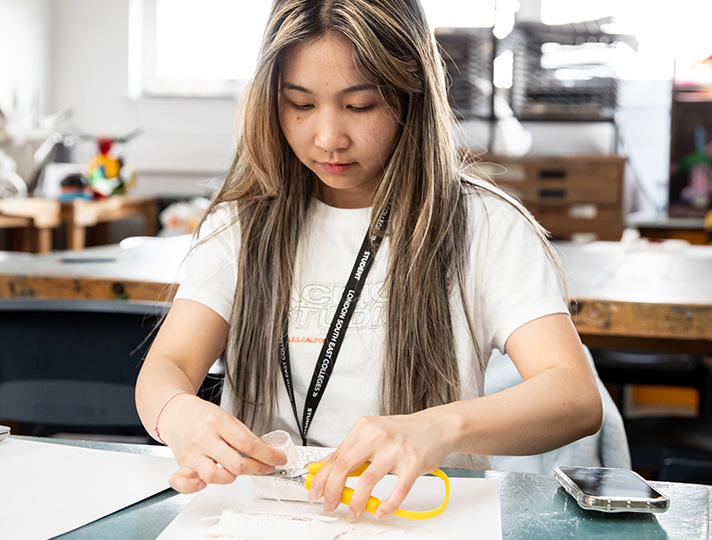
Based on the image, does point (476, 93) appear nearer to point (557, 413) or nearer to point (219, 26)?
point (219, 26)

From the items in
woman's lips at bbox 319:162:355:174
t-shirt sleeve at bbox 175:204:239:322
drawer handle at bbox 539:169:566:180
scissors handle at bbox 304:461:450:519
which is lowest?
scissors handle at bbox 304:461:450:519

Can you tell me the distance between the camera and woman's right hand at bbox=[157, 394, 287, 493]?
700mm

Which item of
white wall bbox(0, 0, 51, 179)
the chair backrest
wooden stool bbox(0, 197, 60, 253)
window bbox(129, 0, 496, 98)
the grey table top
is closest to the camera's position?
the grey table top

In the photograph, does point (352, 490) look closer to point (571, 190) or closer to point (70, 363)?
point (70, 363)

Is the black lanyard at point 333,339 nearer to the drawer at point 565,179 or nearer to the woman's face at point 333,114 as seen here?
the woman's face at point 333,114

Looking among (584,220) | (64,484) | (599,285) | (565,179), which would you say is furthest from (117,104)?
(64,484)

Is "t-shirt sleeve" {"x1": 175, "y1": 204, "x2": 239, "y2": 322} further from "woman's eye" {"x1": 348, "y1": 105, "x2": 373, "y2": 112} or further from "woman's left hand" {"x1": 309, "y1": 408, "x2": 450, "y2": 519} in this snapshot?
"woman's left hand" {"x1": 309, "y1": 408, "x2": 450, "y2": 519}

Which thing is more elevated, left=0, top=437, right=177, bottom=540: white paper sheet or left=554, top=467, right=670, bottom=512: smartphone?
left=554, top=467, right=670, bottom=512: smartphone

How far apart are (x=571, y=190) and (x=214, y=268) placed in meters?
2.95

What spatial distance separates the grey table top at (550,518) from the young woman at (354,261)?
18 cm

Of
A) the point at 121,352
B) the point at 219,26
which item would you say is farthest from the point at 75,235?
the point at 121,352

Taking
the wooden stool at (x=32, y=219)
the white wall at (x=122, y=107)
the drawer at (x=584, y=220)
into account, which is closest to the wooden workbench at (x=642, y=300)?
the drawer at (x=584, y=220)

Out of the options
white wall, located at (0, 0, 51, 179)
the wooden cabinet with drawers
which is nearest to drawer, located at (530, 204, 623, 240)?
the wooden cabinet with drawers

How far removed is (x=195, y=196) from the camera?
4742mm
